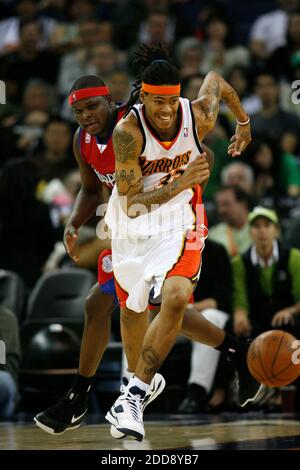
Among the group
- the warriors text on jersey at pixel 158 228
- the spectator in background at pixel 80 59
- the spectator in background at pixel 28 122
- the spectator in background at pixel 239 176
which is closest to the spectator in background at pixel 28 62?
the spectator in background at pixel 80 59

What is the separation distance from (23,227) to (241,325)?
2442mm

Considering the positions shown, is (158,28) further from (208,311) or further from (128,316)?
(128,316)

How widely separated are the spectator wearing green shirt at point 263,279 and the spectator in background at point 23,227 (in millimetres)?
2003

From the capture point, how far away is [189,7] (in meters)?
13.7

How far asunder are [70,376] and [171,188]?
3252 millimetres

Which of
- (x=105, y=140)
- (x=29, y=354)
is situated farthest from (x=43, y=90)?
(x=105, y=140)

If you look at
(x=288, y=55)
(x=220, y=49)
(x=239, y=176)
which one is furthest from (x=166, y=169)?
(x=220, y=49)

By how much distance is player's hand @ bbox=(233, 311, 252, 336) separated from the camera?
332 inches

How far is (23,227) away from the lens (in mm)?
9609

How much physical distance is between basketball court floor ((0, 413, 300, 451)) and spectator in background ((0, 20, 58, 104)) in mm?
5984

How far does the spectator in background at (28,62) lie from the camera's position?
1261 centimetres

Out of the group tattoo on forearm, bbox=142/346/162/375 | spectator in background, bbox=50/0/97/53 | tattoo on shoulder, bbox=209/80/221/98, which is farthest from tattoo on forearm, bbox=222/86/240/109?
spectator in background, bbox=50/0/97/53

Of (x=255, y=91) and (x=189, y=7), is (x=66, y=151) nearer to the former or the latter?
(x=255, y=91)

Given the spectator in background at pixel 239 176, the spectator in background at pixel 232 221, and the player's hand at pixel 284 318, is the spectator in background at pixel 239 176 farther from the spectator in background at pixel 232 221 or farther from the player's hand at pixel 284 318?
the player's hand at pixel 284 318
